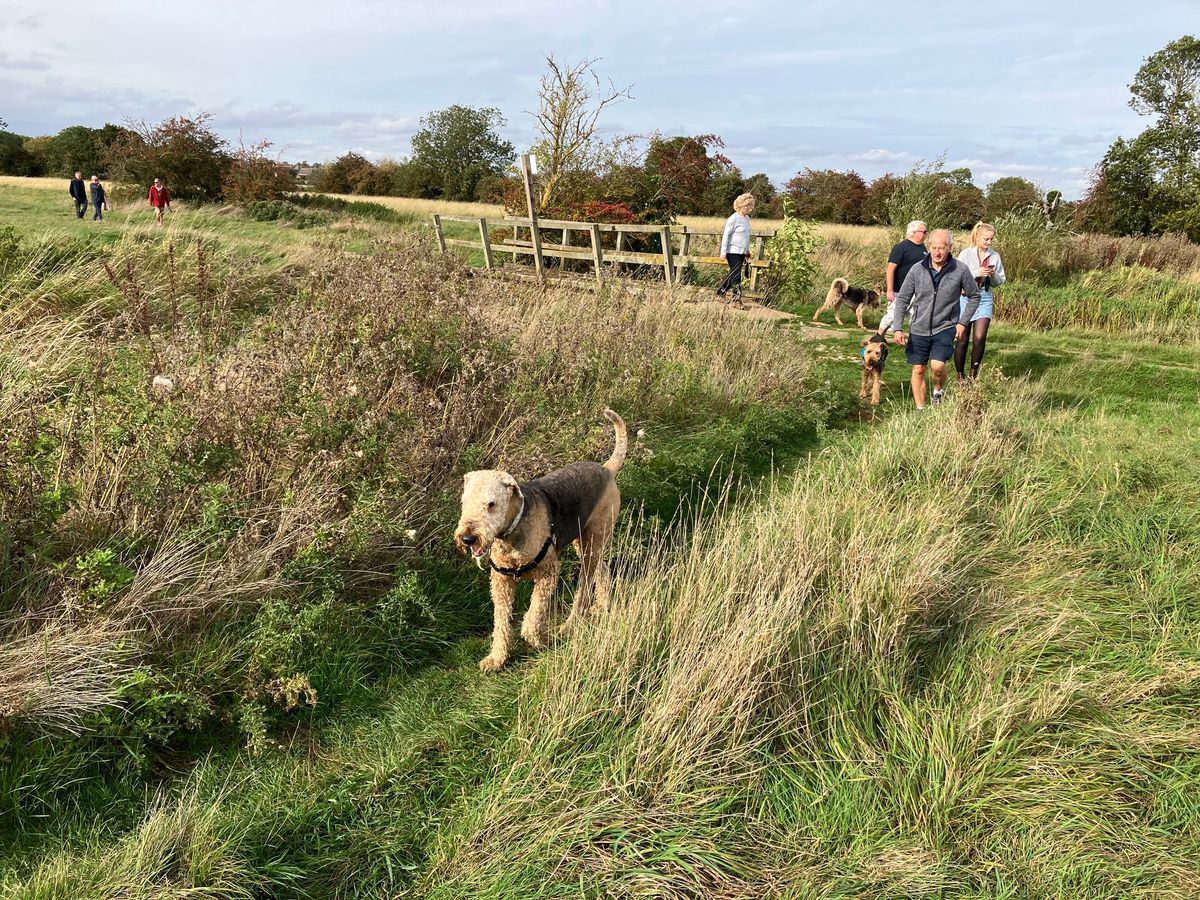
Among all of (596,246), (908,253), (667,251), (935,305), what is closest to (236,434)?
(935,305)

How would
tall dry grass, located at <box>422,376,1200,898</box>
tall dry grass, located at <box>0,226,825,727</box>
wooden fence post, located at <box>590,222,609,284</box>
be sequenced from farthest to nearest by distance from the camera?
wooden fence post, located at <box>590,222,609,284</box>, tall dry grass, located at <box>0,226,825,727</box>, tall dry grass, located at <box>422,376,1200,898</box>

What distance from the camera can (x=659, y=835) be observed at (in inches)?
→ 102

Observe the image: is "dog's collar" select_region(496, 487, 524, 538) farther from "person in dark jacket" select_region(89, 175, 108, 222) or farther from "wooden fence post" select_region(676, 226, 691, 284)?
"person in dark jacket" select_region(89, 175, 108, 222)

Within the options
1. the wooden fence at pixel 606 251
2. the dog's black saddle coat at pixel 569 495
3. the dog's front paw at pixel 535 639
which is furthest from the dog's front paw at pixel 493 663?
the wooden fence at pixel 606 251

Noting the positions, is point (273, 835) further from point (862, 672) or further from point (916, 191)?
point (916, 191)

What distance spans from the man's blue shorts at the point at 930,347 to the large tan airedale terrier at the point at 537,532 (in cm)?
522

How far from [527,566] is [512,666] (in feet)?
1.94

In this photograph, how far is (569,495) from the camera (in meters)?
3.85

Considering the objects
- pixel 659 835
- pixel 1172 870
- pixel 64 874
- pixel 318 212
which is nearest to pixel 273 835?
pixel 64 874

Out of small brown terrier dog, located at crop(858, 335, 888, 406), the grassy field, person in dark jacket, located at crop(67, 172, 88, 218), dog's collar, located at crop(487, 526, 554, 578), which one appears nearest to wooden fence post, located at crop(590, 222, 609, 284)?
small brown terrier dog, located at crop(858, 335, 888, 406)

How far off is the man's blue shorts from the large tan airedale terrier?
5.22 meters

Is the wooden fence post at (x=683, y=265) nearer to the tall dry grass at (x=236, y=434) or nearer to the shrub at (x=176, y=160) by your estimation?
the tall dry grass at (x=236, y=434)

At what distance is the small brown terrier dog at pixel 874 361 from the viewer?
8711 mm

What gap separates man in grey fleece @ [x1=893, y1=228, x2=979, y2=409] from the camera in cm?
775
